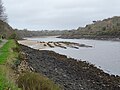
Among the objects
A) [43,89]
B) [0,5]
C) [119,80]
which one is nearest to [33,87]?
[43,89]

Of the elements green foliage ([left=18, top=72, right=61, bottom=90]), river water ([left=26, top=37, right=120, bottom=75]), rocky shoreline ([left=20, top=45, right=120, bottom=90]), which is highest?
green foliage ([left=18, top=72, right=61, bottom=90])


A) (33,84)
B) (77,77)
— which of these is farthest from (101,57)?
(33,84)

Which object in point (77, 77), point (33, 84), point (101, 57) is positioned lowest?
point (101, 57)

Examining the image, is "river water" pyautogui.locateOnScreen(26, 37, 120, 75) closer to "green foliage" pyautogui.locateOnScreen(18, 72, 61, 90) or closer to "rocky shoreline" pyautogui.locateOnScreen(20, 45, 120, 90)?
"rocky shoreline" pyautogui.locateOnScreen(20, 45, 120, 90)

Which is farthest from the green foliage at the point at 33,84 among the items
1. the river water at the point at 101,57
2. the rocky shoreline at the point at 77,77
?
the river water at the point at 101,57

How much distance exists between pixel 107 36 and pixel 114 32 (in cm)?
567

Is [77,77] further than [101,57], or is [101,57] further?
[101,57]

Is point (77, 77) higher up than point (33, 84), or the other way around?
point (33, 84)

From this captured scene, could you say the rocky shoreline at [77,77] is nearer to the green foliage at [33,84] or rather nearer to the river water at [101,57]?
the green foliage at [33,84]

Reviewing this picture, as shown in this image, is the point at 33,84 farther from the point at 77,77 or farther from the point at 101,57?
the point at 101,57

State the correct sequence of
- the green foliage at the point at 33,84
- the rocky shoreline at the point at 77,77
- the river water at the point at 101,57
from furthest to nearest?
the river water at the point at 101,57 < the rocky shoreline at the point at 77,77 < the green foliage at the point at 33,84

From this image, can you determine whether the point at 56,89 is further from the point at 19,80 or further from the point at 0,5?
the point at 0,5

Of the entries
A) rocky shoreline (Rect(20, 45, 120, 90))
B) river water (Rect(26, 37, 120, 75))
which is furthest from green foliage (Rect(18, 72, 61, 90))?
river water (Rect(26, 37, 120, 75))

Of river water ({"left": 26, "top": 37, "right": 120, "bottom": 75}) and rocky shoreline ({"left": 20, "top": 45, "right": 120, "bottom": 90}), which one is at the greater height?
rocky shoreline ({"left": 20, "top": 45, "right": 120, "bottom": 90})
